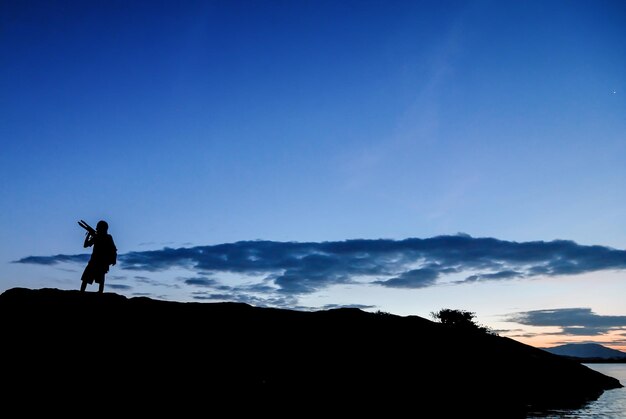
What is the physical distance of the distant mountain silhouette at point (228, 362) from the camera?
566 inches

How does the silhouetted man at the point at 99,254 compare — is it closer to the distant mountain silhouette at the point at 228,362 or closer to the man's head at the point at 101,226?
the man's head at the point at 101,226

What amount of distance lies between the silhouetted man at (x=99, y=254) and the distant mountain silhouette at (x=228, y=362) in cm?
207

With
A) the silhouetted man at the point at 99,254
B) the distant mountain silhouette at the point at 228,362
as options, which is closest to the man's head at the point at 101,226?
the silhouetted man at the point at 99,254

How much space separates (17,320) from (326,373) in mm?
12023

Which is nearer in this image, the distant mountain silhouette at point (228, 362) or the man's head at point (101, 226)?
the distant mountain silhouette at point (228, 362)

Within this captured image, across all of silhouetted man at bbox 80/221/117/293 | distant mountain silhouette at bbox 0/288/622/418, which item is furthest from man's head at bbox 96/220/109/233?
distant mountain silhouette at bbox 0/288/622/418

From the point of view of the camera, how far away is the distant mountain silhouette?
14.4 m

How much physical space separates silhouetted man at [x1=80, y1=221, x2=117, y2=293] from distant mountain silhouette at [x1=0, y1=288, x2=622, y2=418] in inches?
81.5

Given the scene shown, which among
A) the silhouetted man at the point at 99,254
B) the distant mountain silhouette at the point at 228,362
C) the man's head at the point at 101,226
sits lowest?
the distant mountain silhouette at the point at 228,362

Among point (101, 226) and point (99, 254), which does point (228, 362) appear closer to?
point (99, 254)

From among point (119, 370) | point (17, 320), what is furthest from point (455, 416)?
point (17, 320)

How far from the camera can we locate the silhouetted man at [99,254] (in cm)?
1532

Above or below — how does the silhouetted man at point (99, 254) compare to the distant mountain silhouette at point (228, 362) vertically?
above

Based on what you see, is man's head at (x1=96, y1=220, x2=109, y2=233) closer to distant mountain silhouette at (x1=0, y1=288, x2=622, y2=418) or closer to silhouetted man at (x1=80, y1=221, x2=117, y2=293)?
silhouetted man at (x1=80, y1=221, x2=117, y2=293)
